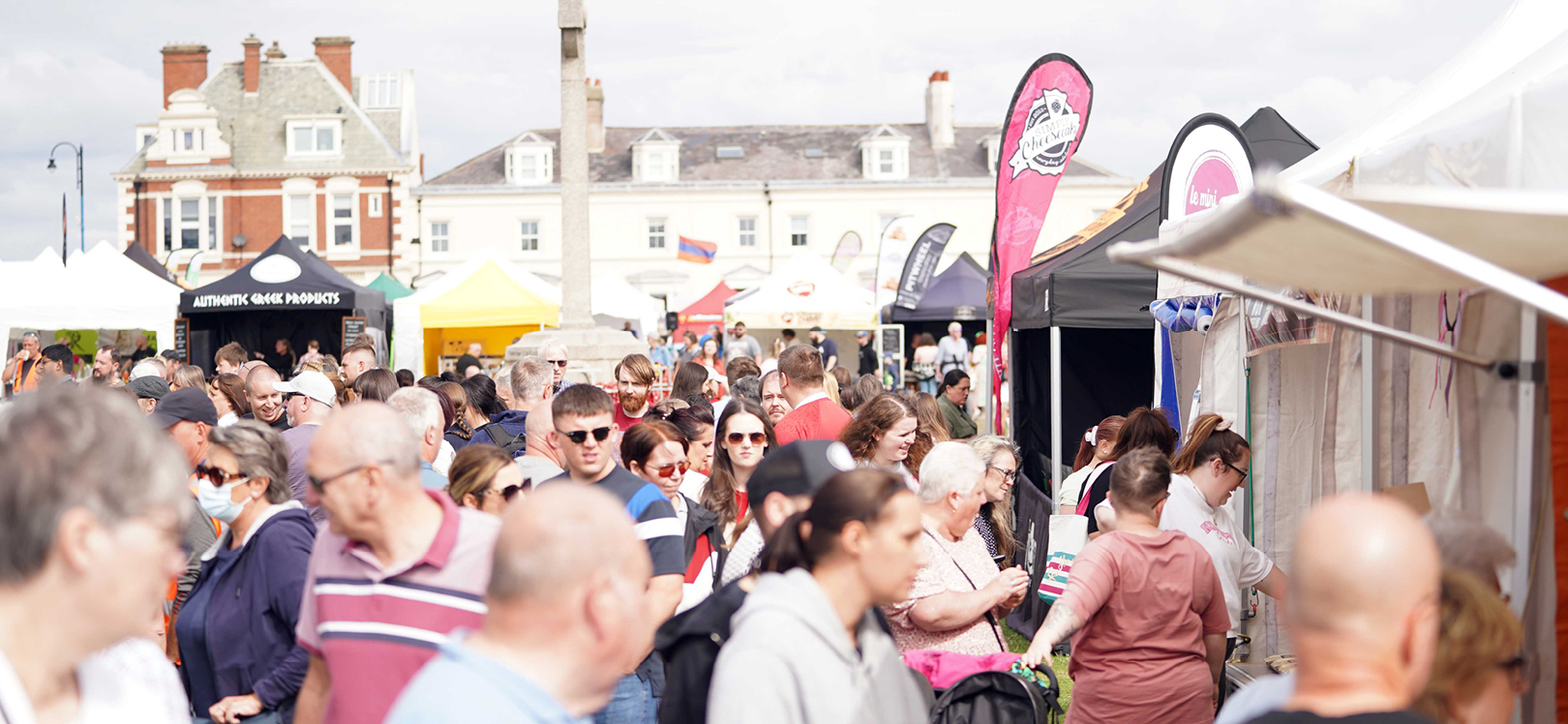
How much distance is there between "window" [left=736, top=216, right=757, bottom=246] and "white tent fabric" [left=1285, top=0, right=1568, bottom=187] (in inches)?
1614

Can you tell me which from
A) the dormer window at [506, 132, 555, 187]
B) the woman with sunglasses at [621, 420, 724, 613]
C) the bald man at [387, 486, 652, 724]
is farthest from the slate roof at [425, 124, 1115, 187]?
the bald man at [387, 486, 652, 724]

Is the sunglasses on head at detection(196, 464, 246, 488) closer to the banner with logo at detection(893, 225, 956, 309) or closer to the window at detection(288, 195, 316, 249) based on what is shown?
the banner with logo at detection(893, 225, 956, 309)

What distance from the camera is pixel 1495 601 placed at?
197 cm

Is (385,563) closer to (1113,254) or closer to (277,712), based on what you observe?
(277,712)

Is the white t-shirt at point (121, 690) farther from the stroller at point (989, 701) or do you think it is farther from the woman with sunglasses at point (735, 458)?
the woman with sunglasses at point (735, 458)

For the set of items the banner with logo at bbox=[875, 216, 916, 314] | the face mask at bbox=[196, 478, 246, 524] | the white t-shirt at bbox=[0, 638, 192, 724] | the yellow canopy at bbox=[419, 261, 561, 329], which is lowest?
the white t-shirt at bbox=[0, 638, 192, 724]

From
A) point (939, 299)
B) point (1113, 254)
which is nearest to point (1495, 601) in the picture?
point (1113, 254)

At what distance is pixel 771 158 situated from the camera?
47219mm

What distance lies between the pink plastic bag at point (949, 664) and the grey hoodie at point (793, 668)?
4.33 feet

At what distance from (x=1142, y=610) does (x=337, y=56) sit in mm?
46444

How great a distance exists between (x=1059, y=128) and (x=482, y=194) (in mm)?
38475

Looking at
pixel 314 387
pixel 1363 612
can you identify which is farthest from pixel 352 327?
pixel 1363 612

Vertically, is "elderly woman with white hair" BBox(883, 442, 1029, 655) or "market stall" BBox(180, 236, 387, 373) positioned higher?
"market stall" BBox(180, 236, 387, 373)

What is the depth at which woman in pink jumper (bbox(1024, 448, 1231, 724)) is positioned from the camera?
12.3 feet
